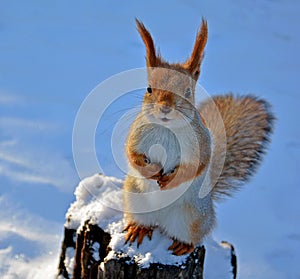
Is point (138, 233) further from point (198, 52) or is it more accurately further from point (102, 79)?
point (102, 79)

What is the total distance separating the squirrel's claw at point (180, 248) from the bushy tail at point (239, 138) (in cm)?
31

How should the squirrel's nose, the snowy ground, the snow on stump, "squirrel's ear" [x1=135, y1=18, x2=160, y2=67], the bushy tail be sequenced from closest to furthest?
the squirrel's nose → "squirrel's ear" [x1=135, y1=18, x2=160, y2=67] → the snow on stump → the bushy tail → the snowy ground

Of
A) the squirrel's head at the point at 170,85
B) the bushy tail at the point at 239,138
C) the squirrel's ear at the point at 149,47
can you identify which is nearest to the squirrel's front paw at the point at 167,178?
the squirrel's head at the point at 170,85

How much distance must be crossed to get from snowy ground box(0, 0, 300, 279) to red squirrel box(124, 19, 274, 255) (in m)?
0.45

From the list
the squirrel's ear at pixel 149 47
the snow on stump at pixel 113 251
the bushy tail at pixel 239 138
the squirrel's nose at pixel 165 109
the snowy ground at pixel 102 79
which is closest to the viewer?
the squirrel's nose at pixel 165 109

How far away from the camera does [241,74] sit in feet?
12.7

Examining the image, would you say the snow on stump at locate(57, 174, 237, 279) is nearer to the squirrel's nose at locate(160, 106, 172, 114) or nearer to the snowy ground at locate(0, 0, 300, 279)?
the snowy ground at locate(0, 0, 300, 279)

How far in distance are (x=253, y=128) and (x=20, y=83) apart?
174cm

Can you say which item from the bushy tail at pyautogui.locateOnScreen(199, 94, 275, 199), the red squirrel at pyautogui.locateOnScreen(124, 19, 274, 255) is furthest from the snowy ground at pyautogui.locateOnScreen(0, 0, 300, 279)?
the red squirrel at pyautogui.locateOnScreen(124, 19, 274, 255)

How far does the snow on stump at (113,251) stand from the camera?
1954mm

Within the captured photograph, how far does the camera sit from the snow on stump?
1954mm

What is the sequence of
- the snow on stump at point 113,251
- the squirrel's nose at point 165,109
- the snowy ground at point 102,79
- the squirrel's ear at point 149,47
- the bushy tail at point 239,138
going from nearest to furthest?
the squirrel's nose at point 165,109, the squirrel's ear at point 149,47, the snow on stump at point 113,251, the bushy tail at point 239,138, the snowy ground at point 102,79

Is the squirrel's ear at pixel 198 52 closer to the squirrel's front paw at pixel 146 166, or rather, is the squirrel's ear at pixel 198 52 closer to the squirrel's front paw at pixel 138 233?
the squirrel's front paw at pixel 146 166

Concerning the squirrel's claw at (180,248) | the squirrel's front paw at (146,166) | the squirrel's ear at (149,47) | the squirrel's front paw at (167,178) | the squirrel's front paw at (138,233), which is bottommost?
the squirrel's claw at (180,248)
